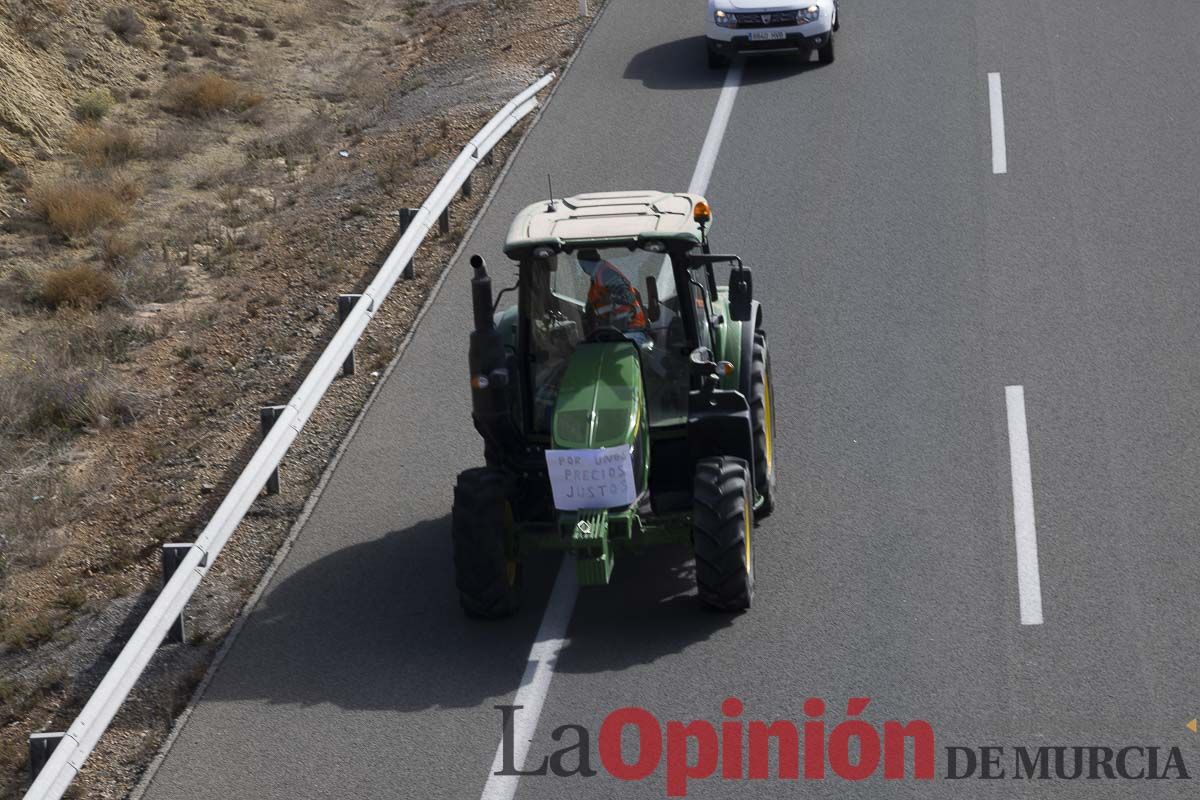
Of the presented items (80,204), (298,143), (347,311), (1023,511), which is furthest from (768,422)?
(298,143)

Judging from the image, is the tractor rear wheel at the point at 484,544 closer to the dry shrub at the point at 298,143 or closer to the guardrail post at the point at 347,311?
the guardrail post at the point at 347,311

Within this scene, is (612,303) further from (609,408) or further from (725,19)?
(725,19)

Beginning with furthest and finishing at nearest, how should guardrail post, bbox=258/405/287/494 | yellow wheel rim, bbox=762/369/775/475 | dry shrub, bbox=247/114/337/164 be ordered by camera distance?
dry shrub, bbox=247/114/337/164 → guardrail post, bbox=258/405/287/494 → yellow wheel rim, bbox=762/369/775/475

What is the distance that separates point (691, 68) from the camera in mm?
22250

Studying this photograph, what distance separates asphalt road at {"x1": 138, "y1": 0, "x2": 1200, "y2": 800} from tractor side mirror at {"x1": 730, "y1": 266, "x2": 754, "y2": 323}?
1.90 m

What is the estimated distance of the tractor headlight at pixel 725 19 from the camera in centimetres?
2159

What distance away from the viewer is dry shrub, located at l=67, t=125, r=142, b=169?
22.5m

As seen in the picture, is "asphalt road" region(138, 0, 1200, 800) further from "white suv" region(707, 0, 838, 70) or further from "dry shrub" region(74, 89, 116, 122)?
"dry shrub" region(74, 89, 116, 122)

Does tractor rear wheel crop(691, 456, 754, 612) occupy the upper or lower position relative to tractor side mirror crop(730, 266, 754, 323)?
lower

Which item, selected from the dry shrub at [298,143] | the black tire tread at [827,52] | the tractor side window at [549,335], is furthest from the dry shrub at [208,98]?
the tractor side window at [549,335]

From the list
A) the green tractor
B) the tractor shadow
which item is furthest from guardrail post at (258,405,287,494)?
the green tractor

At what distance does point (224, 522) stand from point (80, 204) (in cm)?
1096

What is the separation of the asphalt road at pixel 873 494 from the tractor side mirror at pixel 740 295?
1.90 metres

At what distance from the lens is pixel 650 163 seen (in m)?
18.8
